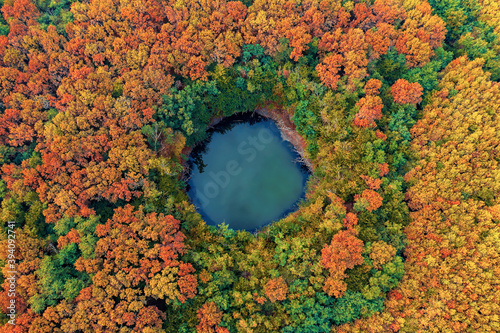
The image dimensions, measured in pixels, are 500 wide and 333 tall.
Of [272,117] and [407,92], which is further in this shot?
[272,117]

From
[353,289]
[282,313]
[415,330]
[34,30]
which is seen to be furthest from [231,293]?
[34,30]

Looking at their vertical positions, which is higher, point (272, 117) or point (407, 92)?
point (272, 117)

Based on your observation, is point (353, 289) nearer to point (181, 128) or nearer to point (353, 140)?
point (353, 140)

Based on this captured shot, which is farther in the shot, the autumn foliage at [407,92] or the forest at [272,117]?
the autumn foliage at [407,92]

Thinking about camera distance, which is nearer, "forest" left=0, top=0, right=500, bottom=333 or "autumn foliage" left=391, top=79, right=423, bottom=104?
"forest" left=0, top=0, right=500, bottom=333

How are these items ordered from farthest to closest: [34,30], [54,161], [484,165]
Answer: [34,30] → [484,165] → [54,161]

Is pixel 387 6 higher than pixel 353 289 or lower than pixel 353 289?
higher

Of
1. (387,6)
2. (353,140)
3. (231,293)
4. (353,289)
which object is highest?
(387,6)

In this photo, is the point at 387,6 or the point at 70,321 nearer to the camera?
the point at 70,321
